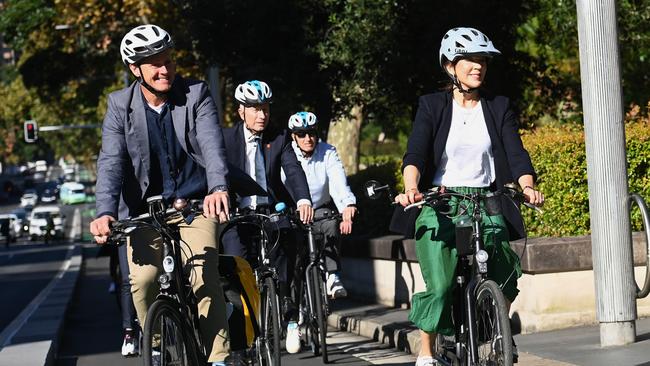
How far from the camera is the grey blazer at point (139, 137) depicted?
6.29 meters

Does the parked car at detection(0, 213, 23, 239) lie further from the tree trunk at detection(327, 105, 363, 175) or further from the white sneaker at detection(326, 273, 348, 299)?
the white sneaker at detection(326, 273, 348, 299)

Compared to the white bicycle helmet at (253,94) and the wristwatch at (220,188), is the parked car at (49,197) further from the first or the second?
the wristwatch at (220,188)

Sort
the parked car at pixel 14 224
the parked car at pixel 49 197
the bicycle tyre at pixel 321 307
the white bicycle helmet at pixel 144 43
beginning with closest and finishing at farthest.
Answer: the white bicycle helmet at pixel 144 43
the bicycle tyre at pixel 321 307
the parked car at pixel 14 224
the parked car at pixel 49 197

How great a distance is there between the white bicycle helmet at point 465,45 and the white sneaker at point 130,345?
9.05ft

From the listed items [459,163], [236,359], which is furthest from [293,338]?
[459,163]

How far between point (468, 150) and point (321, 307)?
359 cm

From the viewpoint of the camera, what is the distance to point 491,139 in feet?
22.1

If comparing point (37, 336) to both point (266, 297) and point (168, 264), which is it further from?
point (168, 264)

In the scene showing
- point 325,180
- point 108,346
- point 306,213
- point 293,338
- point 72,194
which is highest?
point 72,194

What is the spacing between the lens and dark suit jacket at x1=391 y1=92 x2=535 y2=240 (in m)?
6.70

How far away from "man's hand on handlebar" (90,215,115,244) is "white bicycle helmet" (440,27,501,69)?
6.07 feet

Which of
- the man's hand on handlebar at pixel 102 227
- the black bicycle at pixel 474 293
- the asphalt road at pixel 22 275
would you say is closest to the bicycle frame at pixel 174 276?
the man's hand on handlebar at pixel 102 227

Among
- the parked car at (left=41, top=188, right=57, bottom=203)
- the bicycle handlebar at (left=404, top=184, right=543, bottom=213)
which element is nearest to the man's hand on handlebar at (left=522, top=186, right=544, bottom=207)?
the bicycle handlebar at (left=404, top=184, right=543, bottom=213)

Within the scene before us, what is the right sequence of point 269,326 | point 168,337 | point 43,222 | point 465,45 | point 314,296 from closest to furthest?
point 168,337 → point 465,45 → point 269,326 → point 314,296 → point 43,222
